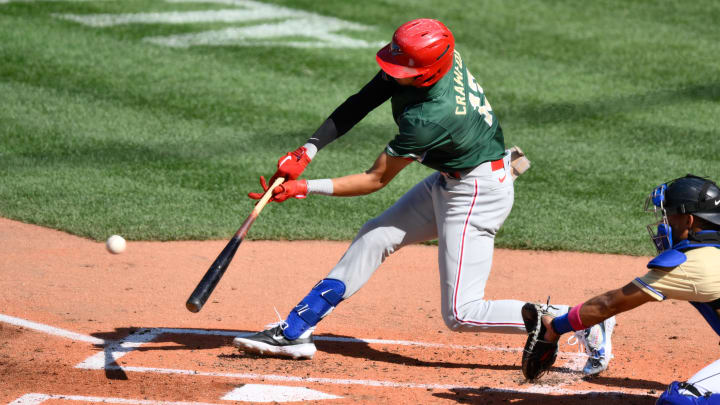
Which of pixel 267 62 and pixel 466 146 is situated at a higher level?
pixel 466 146

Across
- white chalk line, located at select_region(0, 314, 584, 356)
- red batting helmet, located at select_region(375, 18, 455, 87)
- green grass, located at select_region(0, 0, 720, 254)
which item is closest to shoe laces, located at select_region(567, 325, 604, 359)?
white chalk line, located at select_region(0, 314, 584, 356)

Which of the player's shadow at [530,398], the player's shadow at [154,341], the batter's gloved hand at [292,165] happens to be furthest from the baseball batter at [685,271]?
the player's shadow at [154,341]

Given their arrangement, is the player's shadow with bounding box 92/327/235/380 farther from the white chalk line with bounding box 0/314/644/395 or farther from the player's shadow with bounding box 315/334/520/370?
the player's shadow with bounding box 315/334/520/370

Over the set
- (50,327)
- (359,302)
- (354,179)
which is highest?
(354,179)

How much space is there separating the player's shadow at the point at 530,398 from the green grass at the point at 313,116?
8.93 feet

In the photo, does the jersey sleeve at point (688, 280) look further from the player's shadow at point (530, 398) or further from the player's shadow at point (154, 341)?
the player's shadow at point (154, 341)

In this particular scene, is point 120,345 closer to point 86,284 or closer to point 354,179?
point 86,284

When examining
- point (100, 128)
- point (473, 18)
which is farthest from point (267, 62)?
point (473, 18)

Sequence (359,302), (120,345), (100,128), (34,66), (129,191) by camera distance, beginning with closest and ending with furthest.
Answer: (120,345) → (359,302) → (129,191) → (100,128) → (34,66)

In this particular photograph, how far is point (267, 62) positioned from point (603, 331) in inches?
292

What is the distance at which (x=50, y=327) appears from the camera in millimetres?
5465

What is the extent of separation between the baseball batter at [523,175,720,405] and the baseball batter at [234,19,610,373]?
78 cm

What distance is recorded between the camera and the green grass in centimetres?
782

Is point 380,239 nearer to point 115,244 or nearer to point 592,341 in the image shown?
point 592,341
